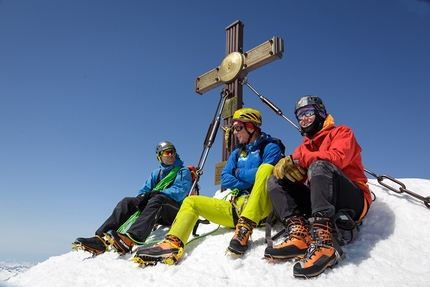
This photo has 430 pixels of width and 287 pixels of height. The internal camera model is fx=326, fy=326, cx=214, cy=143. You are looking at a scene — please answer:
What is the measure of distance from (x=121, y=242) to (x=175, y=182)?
4.47 ft

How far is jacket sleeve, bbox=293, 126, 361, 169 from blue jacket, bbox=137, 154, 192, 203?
2220 mm

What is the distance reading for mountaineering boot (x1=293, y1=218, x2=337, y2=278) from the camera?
8.39 ft

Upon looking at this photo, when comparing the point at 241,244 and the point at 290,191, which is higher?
the point at 290,191

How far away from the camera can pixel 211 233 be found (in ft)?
13.3

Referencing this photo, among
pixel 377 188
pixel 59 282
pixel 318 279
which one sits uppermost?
pixel 377 188

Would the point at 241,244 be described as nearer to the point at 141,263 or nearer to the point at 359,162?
the point at 141,263

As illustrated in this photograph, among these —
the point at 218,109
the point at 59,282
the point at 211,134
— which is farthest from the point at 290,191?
the point at 218,109

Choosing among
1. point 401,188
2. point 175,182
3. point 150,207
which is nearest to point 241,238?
point 150,207

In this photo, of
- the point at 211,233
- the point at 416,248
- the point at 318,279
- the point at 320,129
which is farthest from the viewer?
the point at 211,233

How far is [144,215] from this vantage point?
4301 millimetres

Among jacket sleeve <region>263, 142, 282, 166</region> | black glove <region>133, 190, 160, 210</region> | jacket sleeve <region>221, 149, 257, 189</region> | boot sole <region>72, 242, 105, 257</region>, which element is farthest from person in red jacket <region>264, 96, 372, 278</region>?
boot sole <region>72, 242, 105, 257</region>

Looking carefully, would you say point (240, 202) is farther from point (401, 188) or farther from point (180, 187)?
point (401, 188)

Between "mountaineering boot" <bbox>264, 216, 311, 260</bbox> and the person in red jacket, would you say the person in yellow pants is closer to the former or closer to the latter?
the person in red jacket

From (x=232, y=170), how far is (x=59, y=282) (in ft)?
7.63
